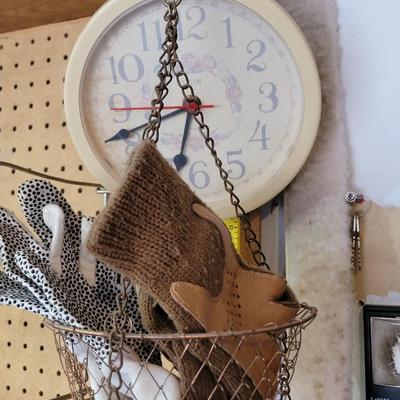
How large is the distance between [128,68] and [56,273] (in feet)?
1.02

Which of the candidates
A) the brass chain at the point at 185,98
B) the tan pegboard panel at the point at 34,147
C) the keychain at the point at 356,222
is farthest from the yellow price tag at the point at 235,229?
the tan pegboard panel at the point at 34,147

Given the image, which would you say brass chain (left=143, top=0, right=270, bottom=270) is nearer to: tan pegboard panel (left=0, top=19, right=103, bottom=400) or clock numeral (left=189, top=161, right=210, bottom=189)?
clock numeral (left=189, top=161, right=210, bottom=189)

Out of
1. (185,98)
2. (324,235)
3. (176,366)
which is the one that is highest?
(185,98)

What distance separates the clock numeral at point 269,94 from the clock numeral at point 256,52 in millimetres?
20

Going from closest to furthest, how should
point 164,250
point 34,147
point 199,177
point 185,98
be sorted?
point 164,250 < point 185,98 < point 199,177 < point 34,147

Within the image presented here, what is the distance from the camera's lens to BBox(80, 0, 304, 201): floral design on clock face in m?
0.77

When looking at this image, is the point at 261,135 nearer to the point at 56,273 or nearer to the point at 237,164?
the point at 237,164

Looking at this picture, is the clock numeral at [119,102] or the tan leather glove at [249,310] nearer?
the tan leather glove at [249,310]

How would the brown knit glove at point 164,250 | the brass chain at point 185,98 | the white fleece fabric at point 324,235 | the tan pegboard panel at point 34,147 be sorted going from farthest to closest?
the tan pegboard panel at point 34,147, the white fleece fabric at point 324,235, the brass chain at point 185,98, the brown knit glove at point 164,250

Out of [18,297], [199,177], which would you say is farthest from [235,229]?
[18,297]

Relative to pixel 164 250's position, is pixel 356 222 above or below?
above

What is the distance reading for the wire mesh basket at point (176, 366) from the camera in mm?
529

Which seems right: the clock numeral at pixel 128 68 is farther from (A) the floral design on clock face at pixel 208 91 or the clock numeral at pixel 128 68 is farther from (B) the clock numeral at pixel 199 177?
(B) the clock numeral at pixel 199 177

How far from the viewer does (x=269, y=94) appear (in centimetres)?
77
